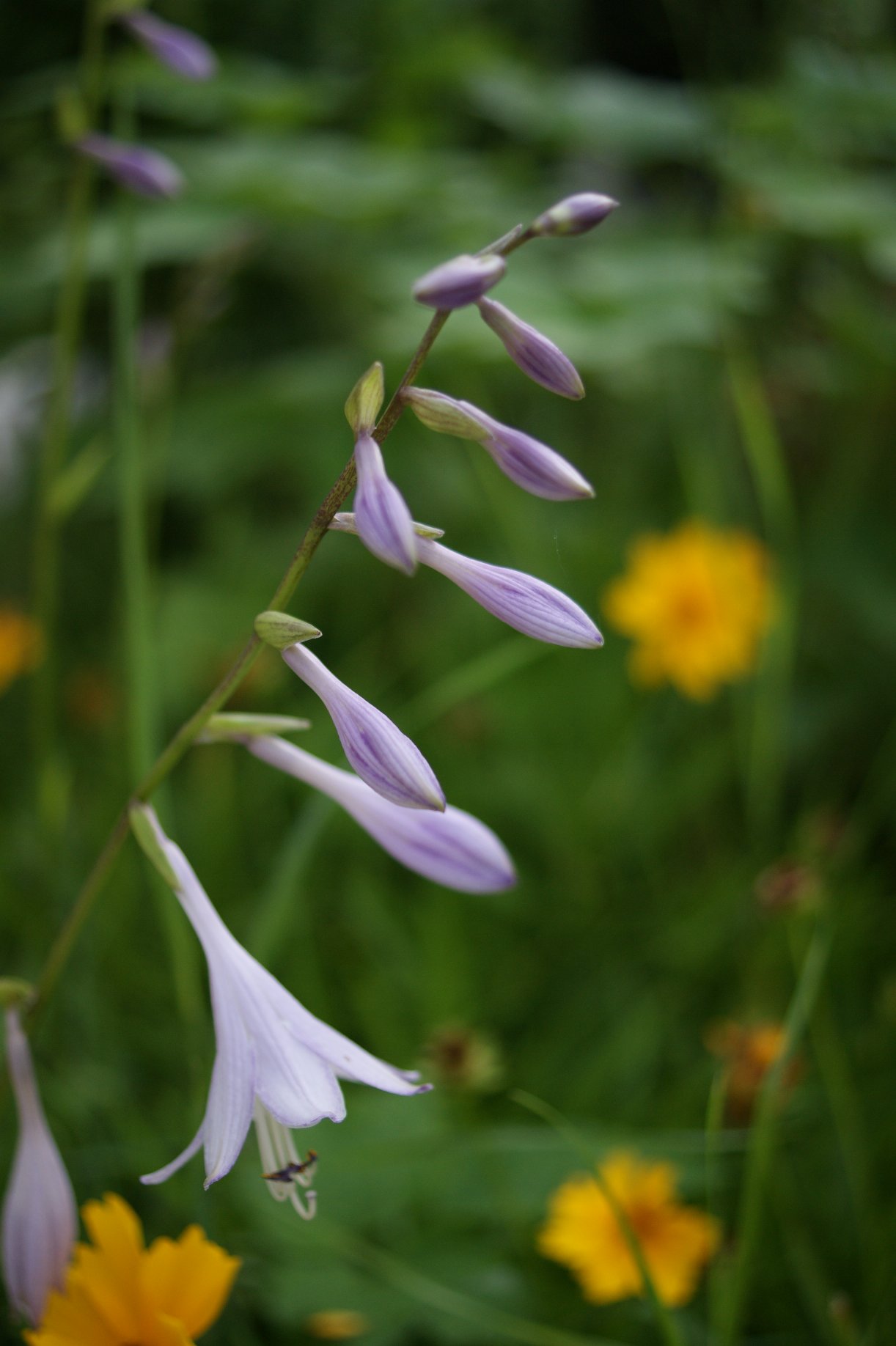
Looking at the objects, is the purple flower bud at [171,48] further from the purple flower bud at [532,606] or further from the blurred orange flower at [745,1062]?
the blurred orange flower at [745,1062]

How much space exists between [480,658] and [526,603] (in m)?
1.02

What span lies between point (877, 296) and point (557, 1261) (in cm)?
302

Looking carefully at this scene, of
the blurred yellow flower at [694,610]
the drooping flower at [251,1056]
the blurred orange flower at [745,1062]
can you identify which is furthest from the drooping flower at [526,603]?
the blurred yellow flower at [694,610]

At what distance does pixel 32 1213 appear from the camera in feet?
2.86

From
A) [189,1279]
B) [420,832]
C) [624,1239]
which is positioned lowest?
[624,1239]

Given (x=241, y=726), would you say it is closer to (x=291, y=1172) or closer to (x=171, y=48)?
(x=291, y=1172)

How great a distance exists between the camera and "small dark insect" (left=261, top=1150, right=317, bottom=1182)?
0.82 meters

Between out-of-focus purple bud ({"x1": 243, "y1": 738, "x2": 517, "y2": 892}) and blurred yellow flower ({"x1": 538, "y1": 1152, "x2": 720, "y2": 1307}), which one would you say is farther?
blurred yellow flower ({"x1": 538, "y1": 1152, "x2": 720, "y2": 1307})

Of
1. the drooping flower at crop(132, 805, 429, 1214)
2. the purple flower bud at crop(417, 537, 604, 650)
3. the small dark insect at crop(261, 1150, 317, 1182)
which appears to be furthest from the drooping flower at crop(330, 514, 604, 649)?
the small dark insect at crop(261, 1150, 317, 1182)

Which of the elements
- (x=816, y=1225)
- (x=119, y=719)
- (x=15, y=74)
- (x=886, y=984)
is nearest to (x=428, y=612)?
(x=119, y=719)

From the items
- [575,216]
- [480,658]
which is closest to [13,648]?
[480,658]

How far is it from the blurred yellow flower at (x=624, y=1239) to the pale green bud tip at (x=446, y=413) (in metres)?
0.78

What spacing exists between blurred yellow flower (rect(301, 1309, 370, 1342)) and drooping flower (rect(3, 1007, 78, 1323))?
373 mm

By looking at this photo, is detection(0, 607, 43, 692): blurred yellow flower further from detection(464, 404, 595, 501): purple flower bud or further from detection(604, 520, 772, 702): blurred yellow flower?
detection(464, 404, 595, 501): purple flower bud
